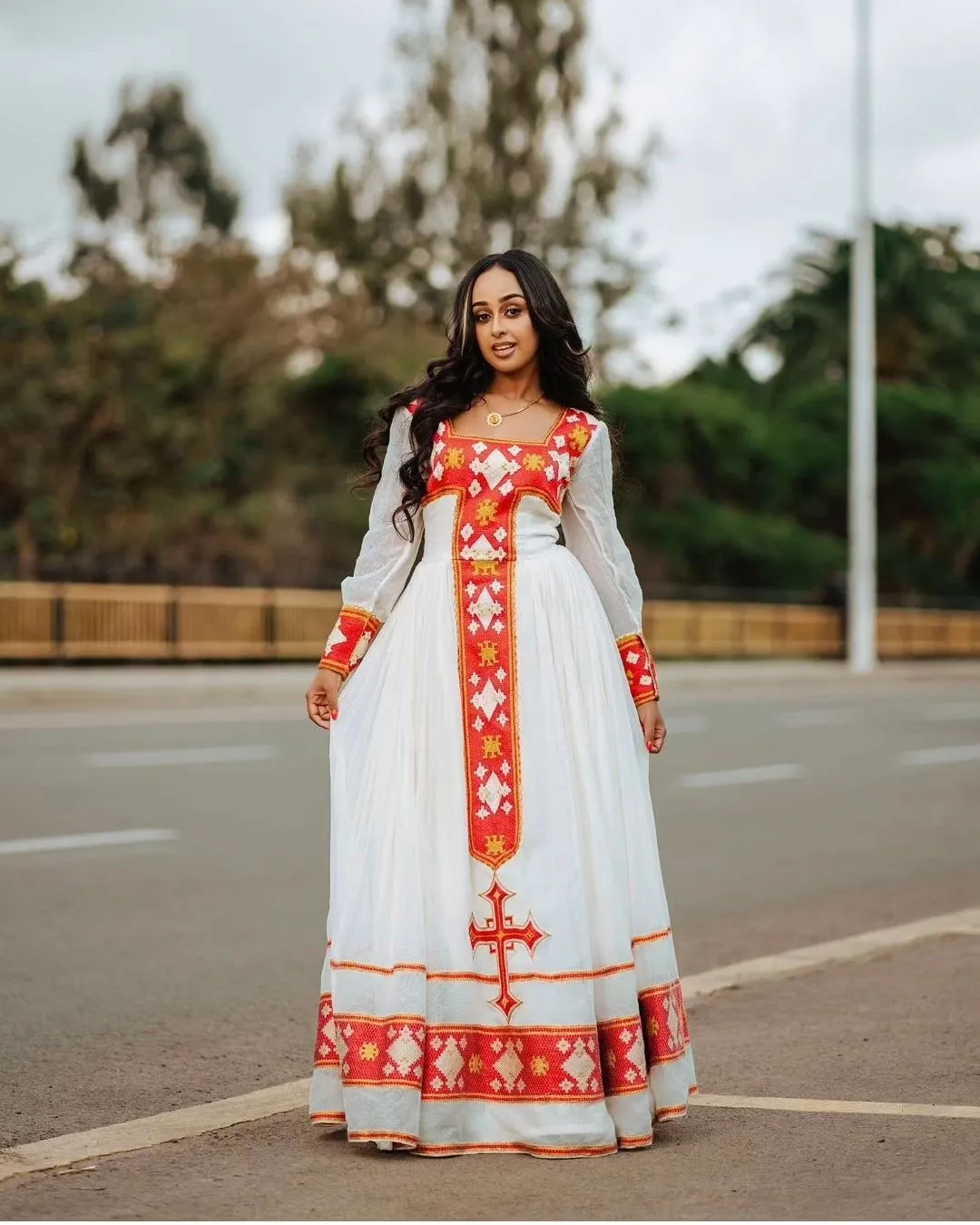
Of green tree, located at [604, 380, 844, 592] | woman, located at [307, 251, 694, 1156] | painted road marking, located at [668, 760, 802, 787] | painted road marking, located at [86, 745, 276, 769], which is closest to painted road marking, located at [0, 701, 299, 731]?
painted road marking, located at [86, 745, 276, 769]

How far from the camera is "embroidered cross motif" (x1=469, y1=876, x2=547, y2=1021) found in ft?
14.2

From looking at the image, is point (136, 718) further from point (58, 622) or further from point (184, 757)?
point (58, 622)

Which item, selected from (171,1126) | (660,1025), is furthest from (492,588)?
(171,1126)

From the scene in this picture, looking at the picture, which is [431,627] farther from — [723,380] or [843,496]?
[723,380]

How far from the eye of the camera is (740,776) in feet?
45.8

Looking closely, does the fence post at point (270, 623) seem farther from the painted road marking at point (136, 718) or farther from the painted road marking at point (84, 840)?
the painted road marking at point (84, 840)

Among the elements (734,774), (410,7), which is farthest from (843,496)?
(734,774)

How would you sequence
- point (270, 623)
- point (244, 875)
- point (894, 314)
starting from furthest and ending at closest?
point (894, 314) → point (270, 623) → point (244, 875)

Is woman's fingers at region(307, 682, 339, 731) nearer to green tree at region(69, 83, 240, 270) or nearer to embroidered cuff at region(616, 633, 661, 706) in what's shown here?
embroidered cuff at region(616, 633, 661, 706)

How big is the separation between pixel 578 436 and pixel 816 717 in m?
16.2

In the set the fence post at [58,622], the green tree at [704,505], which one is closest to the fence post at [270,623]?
the fence post at [58,622]

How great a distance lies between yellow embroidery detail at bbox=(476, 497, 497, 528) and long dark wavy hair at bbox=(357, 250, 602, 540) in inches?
6.2

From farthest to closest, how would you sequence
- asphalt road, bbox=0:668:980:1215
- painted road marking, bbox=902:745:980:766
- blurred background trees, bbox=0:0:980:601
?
blurred background trees, bbox=0:0:980:601, painted road marking, bbox=902:745:980:766, asphalt road, bbox=0:668:980:1215

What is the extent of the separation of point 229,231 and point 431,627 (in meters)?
50.7
